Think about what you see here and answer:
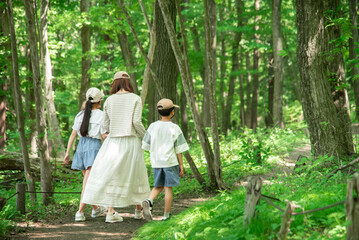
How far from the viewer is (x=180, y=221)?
467cm

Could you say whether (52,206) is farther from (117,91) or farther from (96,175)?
(117,91)

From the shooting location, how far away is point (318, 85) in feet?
21.5

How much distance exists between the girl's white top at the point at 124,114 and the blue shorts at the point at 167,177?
0.74 metres

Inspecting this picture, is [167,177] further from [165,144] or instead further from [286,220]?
[286,220]

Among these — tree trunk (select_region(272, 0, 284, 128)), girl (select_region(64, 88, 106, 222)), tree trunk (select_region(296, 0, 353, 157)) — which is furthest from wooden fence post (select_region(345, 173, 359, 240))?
tree trunk (select_region(272, 0, 284, 128))

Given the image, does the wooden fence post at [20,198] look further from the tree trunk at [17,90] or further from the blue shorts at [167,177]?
the blue shorts at [167,177]

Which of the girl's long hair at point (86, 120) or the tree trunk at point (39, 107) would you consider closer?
the girl's long hair at point (86, 120)

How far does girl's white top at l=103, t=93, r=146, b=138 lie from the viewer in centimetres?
555

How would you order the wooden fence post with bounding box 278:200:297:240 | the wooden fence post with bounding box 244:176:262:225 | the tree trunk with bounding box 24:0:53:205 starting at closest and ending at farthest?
1. the wooden fence post with bounding box 278:200:297:240
2. the wooden fence post with bounding box 244:176:262:225
3. the tree trunk with bounding box 24:0:53:205

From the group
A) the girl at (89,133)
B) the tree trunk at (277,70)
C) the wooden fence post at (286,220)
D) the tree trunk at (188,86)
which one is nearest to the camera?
the wooden fence post at (286,220)

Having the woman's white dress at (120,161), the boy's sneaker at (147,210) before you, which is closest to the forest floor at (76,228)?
the boy's sneaker at (147,210)

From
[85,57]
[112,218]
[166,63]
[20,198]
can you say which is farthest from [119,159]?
[85,57]

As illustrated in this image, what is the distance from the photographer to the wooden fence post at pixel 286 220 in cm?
285

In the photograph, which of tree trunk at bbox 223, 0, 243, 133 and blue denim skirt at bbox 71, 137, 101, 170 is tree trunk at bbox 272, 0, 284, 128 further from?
blue denim skirt at bbox 71, 137, 101, 170
